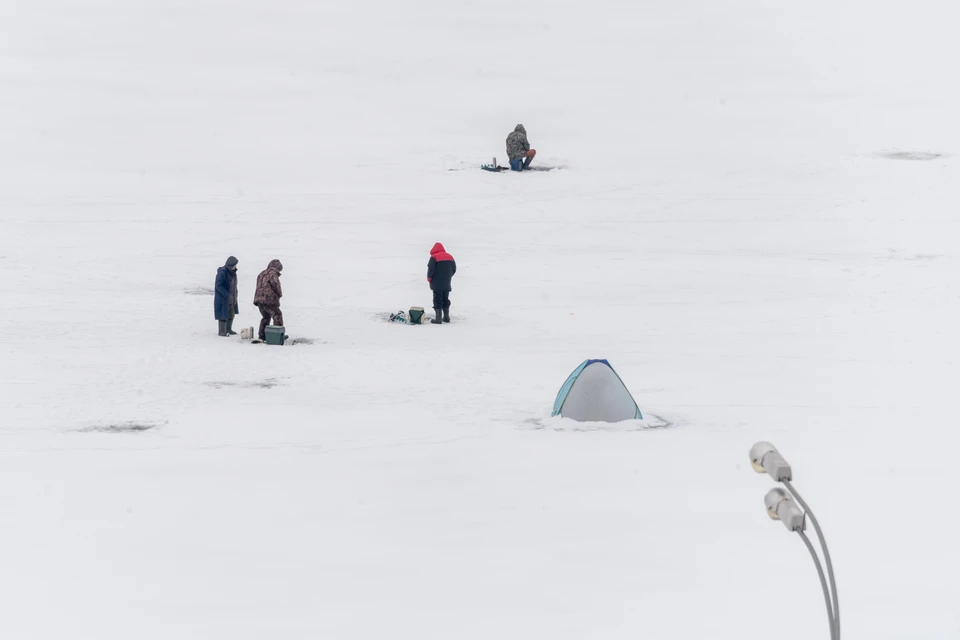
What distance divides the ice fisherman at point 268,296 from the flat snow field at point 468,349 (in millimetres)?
780

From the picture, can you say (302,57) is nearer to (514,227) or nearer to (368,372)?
(514,227)

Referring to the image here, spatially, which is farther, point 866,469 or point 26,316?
point 26,316

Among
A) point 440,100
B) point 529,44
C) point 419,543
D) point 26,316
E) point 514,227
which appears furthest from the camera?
point 529,44

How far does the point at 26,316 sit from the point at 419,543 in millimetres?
11279

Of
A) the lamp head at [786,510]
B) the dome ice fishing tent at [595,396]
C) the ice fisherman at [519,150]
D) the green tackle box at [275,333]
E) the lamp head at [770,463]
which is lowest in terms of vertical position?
the dome ice fishing tent at [595,396]

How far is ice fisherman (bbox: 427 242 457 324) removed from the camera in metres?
18.9

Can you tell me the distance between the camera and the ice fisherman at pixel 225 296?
17.8m

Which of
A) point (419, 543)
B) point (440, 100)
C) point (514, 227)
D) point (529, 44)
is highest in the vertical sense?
point (529, 44)

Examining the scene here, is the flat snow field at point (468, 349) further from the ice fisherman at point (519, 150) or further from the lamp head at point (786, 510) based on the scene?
the lamp head at point (786, 510)

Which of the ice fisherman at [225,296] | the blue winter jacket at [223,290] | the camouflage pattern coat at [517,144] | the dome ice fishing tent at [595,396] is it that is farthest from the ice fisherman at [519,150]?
the dome ice fishing tent at [595,396]

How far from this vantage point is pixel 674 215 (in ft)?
92.2

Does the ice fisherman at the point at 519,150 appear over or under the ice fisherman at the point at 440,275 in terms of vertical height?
over

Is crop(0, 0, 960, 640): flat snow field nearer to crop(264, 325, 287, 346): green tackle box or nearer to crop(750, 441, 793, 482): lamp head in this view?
crop(264, 325, 287, 346): green tackle box

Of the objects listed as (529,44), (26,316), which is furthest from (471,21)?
(26,316)
